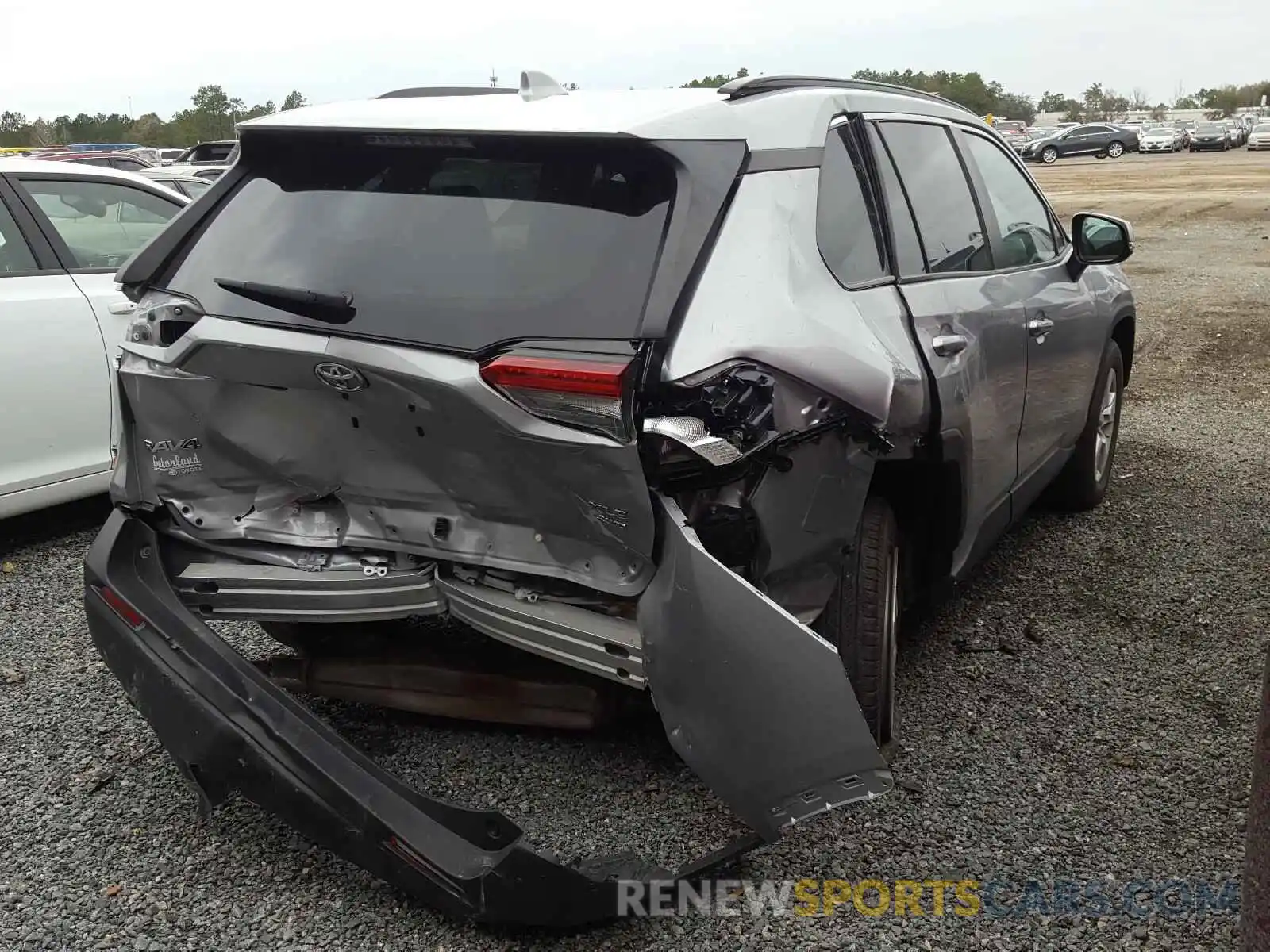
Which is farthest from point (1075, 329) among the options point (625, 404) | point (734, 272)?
point (625, 404)

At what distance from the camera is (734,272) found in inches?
95.0

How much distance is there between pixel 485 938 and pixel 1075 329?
3.22m

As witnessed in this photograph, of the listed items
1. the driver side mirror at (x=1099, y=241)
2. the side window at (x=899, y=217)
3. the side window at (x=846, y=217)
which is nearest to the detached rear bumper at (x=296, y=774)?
the side window at (x=846, y=217)

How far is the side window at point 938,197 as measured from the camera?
3.42 metres

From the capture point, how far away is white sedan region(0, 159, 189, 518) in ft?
15.6

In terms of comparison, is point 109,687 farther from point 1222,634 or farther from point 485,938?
point 1222,634

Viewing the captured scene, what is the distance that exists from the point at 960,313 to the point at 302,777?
2.20m

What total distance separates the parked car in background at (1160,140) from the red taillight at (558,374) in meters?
57.0

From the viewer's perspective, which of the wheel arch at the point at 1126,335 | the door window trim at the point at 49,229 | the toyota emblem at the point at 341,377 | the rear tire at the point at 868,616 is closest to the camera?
the toyota emblem at the point at 341,377

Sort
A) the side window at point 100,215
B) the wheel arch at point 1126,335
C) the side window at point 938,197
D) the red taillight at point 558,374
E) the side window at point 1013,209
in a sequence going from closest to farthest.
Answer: the red taillight at point 558,374 < the side window at point 938,197 < the side window at point 1013,209 < the side window at point 100,215 < the wheel arch at point 1126,335

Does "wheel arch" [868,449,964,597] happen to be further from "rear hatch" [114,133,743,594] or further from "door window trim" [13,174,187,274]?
"door window trim" [13,174,187,274]

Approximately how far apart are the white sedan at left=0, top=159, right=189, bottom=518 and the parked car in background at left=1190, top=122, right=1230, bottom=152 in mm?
55247

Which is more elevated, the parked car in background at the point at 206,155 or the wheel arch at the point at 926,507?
the parked car in background at the point at 206,155

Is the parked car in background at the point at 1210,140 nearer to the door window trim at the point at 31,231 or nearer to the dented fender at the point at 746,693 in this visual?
the door window trim at the point at 31,231
